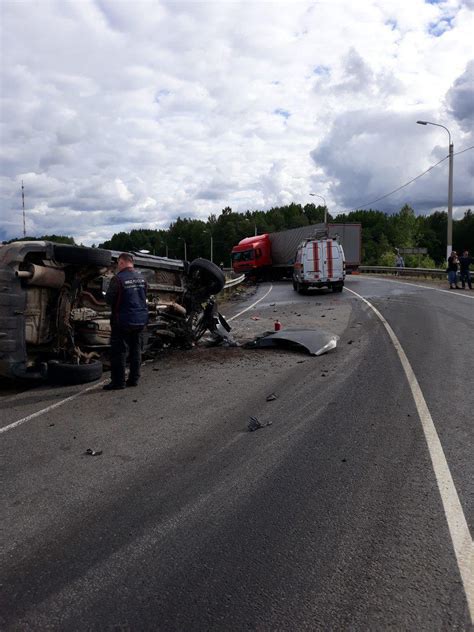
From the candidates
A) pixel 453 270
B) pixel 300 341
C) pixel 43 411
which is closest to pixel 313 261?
pixel 453 270

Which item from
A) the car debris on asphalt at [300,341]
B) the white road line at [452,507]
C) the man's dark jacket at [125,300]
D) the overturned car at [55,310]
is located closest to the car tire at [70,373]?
the overturned car at [55,310]

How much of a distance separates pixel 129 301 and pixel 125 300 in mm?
52

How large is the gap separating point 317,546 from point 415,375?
4404mm

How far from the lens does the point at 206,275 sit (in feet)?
30.7

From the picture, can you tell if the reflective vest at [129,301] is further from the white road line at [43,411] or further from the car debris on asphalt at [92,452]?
the car debris on asphalt at [92,452]

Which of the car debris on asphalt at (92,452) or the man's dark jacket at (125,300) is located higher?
the man's dark jacket at (125,300)

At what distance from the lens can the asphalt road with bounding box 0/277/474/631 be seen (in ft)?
7.89

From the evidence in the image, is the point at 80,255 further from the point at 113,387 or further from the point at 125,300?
the point at 113,387

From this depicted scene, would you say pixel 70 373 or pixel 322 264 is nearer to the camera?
pixel 70 373

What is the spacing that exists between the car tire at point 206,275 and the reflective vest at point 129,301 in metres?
2.57

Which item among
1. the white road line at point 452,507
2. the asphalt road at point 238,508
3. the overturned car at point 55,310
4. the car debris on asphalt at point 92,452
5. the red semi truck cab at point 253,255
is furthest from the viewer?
the red semi truck cab at point 253,255

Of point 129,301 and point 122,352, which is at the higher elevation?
point 129,301

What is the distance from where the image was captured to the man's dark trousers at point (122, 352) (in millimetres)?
6609

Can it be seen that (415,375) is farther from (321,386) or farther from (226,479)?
(226,479)
